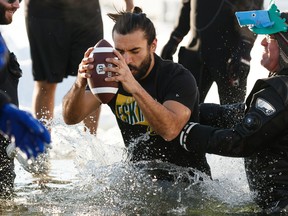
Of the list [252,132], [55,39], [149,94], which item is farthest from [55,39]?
[252,132]

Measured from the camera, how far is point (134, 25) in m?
5.45

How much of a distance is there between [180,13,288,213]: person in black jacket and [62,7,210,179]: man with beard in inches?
10.9

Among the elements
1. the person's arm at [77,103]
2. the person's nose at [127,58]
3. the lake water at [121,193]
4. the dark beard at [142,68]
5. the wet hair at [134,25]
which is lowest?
the lake water at [121,193]

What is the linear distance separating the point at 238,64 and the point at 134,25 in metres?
1.73

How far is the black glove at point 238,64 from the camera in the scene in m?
6.95

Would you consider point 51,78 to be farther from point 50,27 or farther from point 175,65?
point 175,65

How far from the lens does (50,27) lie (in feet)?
23.4

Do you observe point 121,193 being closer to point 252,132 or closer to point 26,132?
point 252,132

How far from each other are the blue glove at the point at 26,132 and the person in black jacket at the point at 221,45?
3998mm

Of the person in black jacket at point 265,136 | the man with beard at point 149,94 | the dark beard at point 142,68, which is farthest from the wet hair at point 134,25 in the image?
the person in black jacket at point 265,136

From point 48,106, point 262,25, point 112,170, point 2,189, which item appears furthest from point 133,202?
point 48,106

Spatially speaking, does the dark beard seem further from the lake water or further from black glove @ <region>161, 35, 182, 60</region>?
black glove @ <region>161, 35, 182, 60</region>

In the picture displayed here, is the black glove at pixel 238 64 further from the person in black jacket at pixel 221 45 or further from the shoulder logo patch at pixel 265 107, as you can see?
the shoulder logo patch at pixel 265 107

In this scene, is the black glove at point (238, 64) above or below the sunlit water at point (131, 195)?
above
